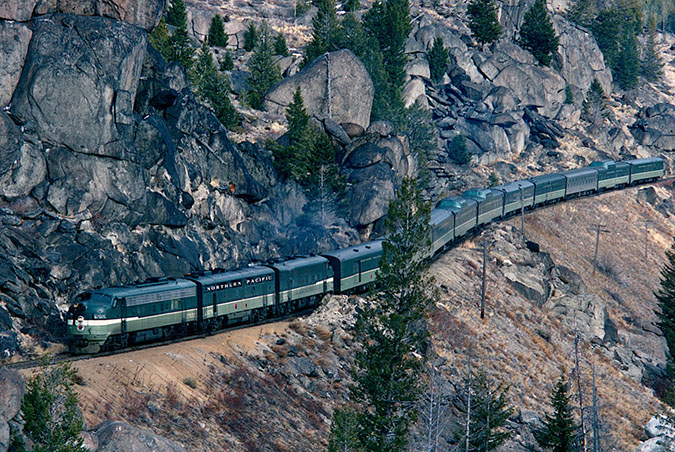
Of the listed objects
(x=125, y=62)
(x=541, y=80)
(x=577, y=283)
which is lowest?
(x=577, y=283)

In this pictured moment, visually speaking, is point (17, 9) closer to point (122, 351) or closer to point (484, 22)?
point (122, 351)

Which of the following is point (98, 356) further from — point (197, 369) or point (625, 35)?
point (625, 35)

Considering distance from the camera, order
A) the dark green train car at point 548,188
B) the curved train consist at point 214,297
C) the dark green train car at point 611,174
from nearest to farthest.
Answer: the curved train consist at point 214,297 < the dark green train car at point 548,188 < the dark green train car at point 611,174

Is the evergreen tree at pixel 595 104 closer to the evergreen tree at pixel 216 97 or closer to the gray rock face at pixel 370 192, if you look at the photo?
the gray rock face at pixel 370 192

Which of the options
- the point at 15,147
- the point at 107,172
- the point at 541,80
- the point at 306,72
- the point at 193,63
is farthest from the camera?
the point at 541,80

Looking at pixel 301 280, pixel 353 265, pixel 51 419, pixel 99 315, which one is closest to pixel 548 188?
pixel 353 265

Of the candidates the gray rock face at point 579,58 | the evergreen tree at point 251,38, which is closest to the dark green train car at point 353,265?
the evergreen tree at point 251,38

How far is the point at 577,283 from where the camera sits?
266 ft

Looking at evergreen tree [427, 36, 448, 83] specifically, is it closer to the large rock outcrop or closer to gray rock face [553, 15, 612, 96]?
gray rock face [553, 15, 612, 96]

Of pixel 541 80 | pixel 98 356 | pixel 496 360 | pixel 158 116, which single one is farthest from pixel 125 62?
pixel 541 80

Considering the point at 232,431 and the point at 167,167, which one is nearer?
the point at 232,431

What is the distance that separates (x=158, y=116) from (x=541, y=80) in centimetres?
9015

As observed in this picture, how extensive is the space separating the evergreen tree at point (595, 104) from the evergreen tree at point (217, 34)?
6867 cm

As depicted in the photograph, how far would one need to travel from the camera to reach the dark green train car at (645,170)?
116 meters
